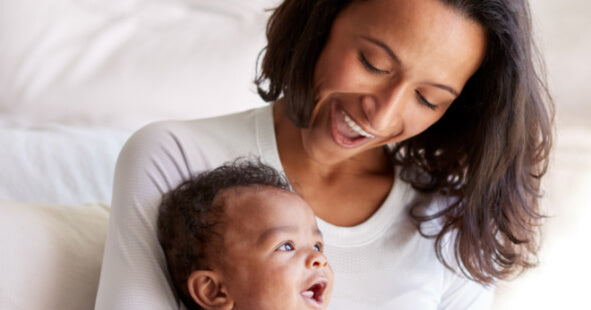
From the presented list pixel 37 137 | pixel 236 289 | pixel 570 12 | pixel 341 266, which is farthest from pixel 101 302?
pixel 570 12

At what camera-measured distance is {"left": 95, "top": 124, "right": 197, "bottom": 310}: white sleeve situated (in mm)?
1153

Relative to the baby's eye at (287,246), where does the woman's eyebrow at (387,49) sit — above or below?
above

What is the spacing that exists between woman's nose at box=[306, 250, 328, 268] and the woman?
0.22 meters

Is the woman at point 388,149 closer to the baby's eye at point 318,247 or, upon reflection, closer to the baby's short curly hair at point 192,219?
the baby's short curly hair at point 192,219

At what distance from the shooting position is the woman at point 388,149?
49.3 inches

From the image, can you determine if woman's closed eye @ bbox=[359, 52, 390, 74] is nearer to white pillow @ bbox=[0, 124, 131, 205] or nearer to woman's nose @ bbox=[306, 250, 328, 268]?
woman's nose @ bbox=[306, 250, 328, 268]

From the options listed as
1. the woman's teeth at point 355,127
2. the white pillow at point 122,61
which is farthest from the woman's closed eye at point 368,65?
the white pillow at point 122,61

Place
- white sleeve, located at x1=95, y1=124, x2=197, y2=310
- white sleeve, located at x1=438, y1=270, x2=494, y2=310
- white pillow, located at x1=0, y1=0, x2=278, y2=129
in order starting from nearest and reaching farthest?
white sleeve, located at x1=95, y1=124, x2=197, y2=310
white sleeve, located at x1=438, y1=270, x2=494, y2=310
white pillow, located at x1=0, y1=0, x2=278, y2=129

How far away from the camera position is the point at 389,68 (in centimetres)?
129

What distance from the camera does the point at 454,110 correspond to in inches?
62.4

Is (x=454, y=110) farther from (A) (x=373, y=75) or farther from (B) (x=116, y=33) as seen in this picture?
(B) (x=116, y=33)

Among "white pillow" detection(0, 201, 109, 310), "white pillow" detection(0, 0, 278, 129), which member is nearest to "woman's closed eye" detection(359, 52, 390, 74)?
"white pillow" detection(0, 201, 109, 310)

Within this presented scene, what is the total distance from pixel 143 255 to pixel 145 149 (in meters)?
0.23

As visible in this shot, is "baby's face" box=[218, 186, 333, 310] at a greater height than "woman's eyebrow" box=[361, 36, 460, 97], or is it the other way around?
"woman's eyebrow" box=[361, 36, 460, 97]
